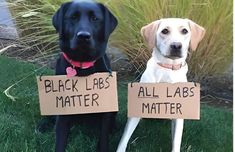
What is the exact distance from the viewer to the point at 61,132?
90.1 inches

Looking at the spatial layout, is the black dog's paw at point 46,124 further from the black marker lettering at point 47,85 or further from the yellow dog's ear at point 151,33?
the yellow dog's ear at point 151,33

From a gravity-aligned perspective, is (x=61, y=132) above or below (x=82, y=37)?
below

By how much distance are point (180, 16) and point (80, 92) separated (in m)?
1.25

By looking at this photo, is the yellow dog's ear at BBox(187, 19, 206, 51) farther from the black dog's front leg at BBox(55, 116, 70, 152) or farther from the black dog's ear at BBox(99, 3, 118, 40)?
the black dog's front leg at BBox(55, 116, 70, 152)

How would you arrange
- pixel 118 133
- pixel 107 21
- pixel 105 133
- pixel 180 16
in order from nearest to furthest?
pixel 107 21 < pixel 105 133 < pixel 118 133 < pixel 180 16

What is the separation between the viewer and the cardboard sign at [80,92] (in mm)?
2217

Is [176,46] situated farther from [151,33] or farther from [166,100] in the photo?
[166,100]

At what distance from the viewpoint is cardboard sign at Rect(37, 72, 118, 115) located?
2.22 meters

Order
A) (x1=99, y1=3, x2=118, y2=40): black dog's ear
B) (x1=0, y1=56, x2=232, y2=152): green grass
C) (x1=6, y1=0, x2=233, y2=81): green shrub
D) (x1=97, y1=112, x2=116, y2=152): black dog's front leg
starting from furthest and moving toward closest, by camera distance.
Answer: (x1=6, y1=0, x2=233, y2=81): green shrub, (x1=0, y1=56, x2=232, y2=152): green grass, (x1=97, y1=112, x2=116, y2=152): black dog's front leg, (x1=99, y1=3, x2=118, y2=40): black dog's ear

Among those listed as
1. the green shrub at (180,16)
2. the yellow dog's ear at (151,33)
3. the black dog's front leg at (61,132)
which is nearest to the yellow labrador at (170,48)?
the yellow dog's ear at (151,33)

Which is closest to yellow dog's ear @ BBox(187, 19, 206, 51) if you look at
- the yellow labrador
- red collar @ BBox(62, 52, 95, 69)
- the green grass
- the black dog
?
the yellow labrador

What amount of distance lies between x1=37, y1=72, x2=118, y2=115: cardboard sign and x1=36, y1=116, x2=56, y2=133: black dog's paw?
0.48 m

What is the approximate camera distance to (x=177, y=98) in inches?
87.8

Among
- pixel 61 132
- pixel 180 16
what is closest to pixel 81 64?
pixel 61 132
